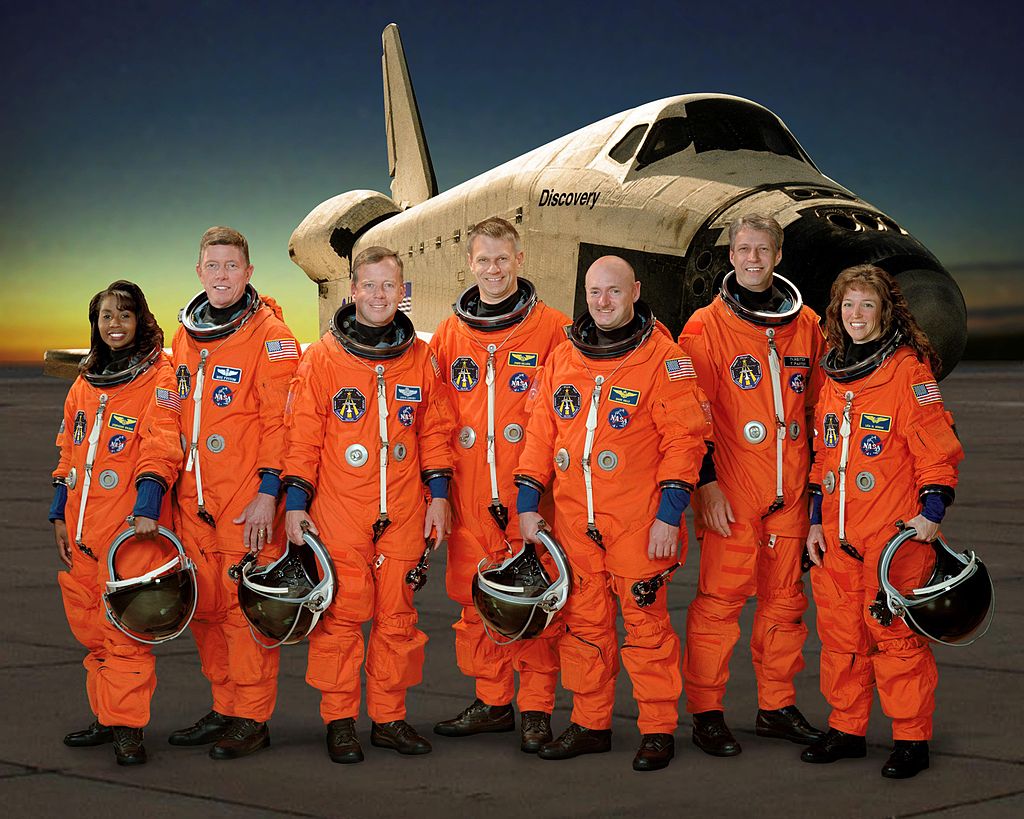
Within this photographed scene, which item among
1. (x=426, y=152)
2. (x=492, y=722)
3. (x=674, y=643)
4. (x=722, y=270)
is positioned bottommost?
(x=492, y=722)

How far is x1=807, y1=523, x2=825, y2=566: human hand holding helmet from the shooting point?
417 centimetres

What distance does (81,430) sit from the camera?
420 cm

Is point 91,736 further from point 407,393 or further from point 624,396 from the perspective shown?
point 624,396

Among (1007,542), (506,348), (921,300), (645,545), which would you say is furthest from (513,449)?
(1007,542)

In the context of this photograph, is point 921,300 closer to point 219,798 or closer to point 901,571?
point 901,571

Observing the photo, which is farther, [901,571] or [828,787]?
[901,571]

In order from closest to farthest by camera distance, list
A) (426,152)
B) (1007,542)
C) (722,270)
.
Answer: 1. (722,270)
2. (1007,542)
3. (426,152)

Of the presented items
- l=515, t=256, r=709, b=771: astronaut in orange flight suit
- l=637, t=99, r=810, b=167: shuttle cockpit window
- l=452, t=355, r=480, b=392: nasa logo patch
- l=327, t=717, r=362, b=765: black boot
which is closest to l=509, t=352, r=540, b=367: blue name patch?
l=452, t=355, r=480, b=392: nasa logo patch

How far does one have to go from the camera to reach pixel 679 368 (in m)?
4.15

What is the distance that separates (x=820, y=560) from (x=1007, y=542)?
15.8ft

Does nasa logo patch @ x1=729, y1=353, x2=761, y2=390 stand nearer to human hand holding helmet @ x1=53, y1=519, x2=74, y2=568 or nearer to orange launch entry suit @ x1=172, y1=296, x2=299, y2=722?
orange launch entry suit @ x1=172, y1=296, x2=299, y2=722

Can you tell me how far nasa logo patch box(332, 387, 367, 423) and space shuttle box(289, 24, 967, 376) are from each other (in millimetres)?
3827

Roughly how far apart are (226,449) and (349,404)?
506 millimetres

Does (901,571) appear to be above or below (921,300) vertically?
below
